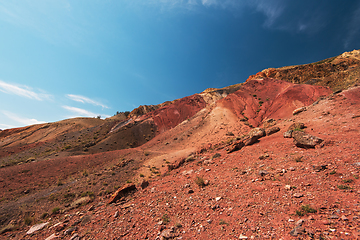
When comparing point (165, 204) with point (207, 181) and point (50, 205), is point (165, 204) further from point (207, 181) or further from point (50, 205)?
point (50, 205)

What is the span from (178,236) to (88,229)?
5.09m

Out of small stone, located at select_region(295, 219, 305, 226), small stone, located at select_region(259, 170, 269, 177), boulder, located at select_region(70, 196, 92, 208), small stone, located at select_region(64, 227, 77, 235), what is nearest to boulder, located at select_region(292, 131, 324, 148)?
small stone, located at select_region(259, 170, 269, 177)

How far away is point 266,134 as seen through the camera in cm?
1474

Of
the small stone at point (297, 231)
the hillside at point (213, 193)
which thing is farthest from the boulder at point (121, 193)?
the small stone at point (297, 231)

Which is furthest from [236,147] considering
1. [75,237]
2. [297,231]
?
[75,237]

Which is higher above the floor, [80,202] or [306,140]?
[306,140]

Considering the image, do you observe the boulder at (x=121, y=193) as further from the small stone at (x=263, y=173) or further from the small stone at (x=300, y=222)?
the small stone at (x=300, y=222)

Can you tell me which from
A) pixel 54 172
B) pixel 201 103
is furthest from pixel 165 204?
pixel 201 103

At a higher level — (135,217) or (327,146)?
(327,146)

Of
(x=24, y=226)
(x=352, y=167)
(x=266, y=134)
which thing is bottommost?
(x=24, y=226)

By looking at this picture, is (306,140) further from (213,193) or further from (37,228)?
(37,228)

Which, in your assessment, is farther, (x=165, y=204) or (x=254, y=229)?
(x=165, y=204)

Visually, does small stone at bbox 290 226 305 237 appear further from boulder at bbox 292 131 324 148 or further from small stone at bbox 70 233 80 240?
small stone at bbox 70 233 80 240

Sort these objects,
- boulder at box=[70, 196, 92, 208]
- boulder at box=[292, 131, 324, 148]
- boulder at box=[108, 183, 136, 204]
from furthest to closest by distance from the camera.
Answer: boulder at box=[70, 196, 92, 208], boulder at box=[108, 183, 136, 204], boulder at box=[292, 131, 324, 148]
